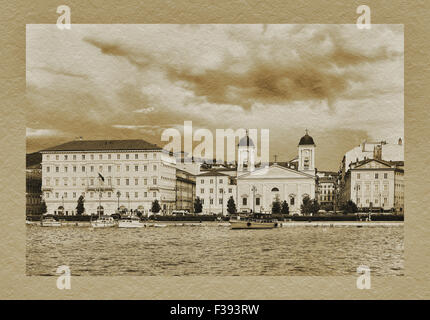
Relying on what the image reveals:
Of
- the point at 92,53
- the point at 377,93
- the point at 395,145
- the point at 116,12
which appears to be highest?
the point at 116,12

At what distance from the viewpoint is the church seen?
7.48m

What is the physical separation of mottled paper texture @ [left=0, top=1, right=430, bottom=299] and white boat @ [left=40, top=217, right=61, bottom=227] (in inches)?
37.0

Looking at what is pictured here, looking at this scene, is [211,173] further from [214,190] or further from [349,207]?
[349,207]

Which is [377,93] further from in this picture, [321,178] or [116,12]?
[116,12]

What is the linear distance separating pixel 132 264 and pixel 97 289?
32.0 inches

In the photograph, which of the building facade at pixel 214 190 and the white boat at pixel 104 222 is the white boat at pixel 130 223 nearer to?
the white boat at pixel 104 222

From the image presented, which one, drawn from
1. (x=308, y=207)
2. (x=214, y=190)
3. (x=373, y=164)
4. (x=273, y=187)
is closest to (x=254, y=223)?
(x=308, y=207)

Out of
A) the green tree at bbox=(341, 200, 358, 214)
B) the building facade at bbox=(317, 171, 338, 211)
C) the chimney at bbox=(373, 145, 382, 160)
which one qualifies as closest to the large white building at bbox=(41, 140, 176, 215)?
the building facade at bbox=(317, 171, 338, 211)

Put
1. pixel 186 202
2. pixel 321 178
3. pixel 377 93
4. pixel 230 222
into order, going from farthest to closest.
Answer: pixel 230 222 → pixel 321 178 → pixel 186 202 → pixel 377 93

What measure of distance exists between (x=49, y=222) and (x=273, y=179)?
4.24m

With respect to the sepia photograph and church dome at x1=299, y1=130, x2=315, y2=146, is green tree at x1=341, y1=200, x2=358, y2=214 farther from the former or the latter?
church dome at x1=299, y1=130, x2=315, y2=146

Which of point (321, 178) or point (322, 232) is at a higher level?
point (321, 178)

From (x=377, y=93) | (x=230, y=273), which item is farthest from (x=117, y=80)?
(x=377, y=93)

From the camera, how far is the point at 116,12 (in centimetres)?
648
